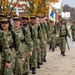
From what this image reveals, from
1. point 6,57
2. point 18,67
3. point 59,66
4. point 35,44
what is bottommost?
point 59,66

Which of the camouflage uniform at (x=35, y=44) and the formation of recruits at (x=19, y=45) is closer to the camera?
the formation of recruits at (x=19, y=45)

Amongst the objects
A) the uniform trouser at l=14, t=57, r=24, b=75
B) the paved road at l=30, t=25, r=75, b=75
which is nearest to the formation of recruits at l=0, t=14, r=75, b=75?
the uniform trouser at l=14, t=57, r=24, b=75

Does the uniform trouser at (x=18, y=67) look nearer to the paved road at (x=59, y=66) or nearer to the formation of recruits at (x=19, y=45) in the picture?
the formation of recruits at (x=19, y=45)

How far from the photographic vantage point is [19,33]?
9.34 metres

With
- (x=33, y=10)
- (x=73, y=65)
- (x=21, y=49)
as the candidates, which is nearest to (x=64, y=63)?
(x=73, y=65)

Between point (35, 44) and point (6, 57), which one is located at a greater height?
point (6, 57)

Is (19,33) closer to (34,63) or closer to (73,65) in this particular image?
(34,63)

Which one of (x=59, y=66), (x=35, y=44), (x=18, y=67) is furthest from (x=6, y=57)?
(x=59, y=66)

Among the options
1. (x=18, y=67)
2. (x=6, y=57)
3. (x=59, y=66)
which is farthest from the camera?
(x=59, y=66)

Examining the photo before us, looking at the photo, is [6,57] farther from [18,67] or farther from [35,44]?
[35,44]

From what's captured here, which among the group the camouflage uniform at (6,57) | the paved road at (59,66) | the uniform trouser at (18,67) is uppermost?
the camouflage uniform at (6,57)

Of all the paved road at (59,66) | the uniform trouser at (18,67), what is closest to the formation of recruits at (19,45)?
the uniform trouser at (18,67)

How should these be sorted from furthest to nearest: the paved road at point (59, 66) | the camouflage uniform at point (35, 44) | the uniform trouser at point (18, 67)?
the paved road at point (59, 66) < the camouflage uniform at point (35, 44) < the uniform trouser at point (18, 67)

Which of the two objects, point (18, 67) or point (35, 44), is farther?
point (35, 44)
